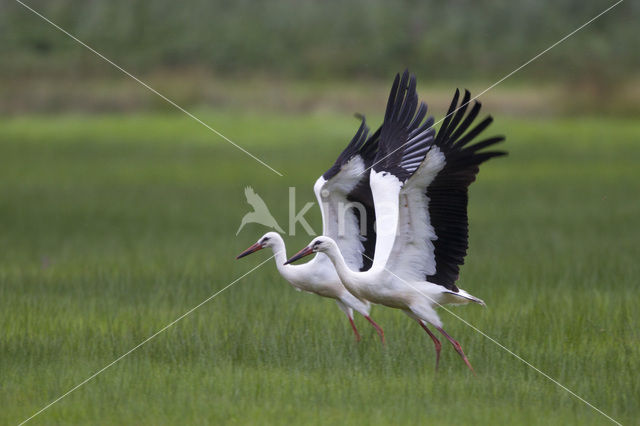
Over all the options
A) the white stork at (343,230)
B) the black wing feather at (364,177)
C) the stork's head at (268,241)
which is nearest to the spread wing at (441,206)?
the white stork at (343,230)

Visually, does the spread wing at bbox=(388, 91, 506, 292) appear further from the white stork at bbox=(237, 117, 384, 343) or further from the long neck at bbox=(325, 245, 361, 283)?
the white stork at bbox=(237, 117, 384, 343)

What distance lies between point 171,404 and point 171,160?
19901 mm

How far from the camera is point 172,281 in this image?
10773mm

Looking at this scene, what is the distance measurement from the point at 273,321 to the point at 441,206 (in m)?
1.99

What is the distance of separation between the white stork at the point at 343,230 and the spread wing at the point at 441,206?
0.84 meters

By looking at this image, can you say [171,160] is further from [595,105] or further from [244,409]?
[244,409]

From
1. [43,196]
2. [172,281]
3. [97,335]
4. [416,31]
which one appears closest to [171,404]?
[97,335]

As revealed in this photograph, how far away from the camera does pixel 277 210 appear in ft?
55.2

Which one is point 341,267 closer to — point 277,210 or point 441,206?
point 441,206

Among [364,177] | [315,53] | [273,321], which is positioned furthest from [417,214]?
[315,53]

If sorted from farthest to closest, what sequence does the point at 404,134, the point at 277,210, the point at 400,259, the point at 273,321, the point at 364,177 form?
the point at 277,210 → the point at 273,321 → the point at 364,177 → the point at 404,134 → the point at 400,259

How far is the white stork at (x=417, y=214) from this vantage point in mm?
7062

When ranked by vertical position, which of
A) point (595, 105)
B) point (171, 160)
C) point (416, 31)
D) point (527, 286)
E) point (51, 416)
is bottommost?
point (51, 416)

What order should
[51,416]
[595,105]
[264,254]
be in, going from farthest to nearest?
[595,105], [264,254], [51,416]
